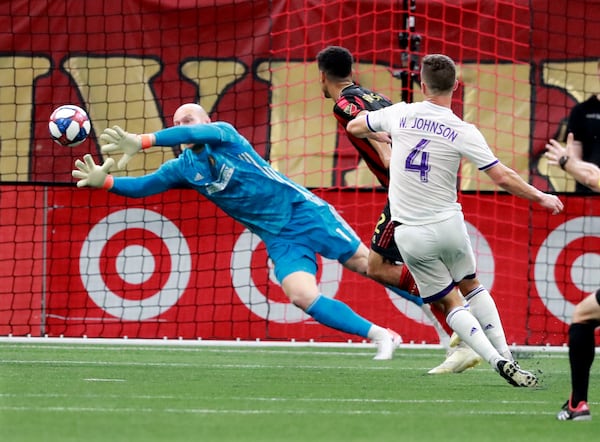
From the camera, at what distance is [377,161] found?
968 cm

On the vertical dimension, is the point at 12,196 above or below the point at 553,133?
below

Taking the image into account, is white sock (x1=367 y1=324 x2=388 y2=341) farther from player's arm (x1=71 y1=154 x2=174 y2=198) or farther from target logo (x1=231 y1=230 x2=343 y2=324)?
target logo (x1=231 y1=230 x2=343 y2=324)

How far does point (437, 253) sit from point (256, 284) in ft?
16.7

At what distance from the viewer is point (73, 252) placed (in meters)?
13.2

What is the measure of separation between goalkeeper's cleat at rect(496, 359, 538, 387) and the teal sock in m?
1.90

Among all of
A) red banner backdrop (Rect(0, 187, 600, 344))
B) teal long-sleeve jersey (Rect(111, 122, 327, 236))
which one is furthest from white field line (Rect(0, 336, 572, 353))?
teal long-sleeve jersey (Rect(111, 122, 327, 236))

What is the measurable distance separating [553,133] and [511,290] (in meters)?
1.86

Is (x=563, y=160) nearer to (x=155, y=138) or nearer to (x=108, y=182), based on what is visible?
(x=155, y=138)

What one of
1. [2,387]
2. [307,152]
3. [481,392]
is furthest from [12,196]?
[481,392]

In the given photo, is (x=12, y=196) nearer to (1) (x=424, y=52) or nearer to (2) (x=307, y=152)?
(2) (x=307, y=152)

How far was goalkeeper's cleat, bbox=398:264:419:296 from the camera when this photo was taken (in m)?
9.62

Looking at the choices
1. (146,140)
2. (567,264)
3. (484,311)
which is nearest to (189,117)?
(146,140)

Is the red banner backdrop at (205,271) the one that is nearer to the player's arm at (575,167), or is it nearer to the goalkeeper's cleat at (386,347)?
the goalkeeper's cleat at (386,347)

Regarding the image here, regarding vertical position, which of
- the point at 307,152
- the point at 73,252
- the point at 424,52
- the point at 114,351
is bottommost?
the point at 114,351
